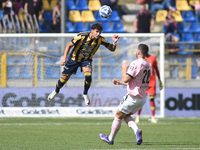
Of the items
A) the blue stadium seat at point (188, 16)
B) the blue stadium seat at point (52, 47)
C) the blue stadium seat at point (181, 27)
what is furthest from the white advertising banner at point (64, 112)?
the blue stadium seat at point (188, 16)

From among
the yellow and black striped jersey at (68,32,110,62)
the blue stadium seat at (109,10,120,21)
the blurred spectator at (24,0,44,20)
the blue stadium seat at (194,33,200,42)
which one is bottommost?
the yellow and black striped jersey at (68,32,110,62)

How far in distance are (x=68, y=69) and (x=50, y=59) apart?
3.79 meters

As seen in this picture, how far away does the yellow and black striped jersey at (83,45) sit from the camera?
7.69m

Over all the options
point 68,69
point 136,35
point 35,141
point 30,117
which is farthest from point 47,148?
point 136,35

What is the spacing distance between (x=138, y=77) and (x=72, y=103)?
6.16 meters

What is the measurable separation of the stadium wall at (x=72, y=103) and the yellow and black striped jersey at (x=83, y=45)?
392 centimetres

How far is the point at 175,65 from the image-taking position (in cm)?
1202

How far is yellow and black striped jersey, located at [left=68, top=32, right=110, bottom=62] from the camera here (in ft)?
25.2

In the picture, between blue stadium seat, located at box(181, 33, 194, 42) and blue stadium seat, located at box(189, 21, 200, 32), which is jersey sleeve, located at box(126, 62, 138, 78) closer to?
blue stadium seat, located at box(181, 33, 194, 42)

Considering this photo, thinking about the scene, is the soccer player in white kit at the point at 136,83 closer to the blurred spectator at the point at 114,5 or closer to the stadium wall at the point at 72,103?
the stadium wall at the point at 72,103

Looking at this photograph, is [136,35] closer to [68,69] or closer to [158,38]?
[158,38]

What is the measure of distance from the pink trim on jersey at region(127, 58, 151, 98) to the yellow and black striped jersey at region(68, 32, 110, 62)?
218 centimetres

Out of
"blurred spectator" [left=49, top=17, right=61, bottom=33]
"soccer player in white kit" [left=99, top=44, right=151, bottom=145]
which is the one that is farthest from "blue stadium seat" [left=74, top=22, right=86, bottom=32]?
"soccer player in white kit" [left=99, top=44, right=151, bottom=145]

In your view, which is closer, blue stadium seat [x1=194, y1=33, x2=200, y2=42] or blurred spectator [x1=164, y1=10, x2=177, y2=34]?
blurred spectator [x1=164, y1=10, x2=177, y2=34]
